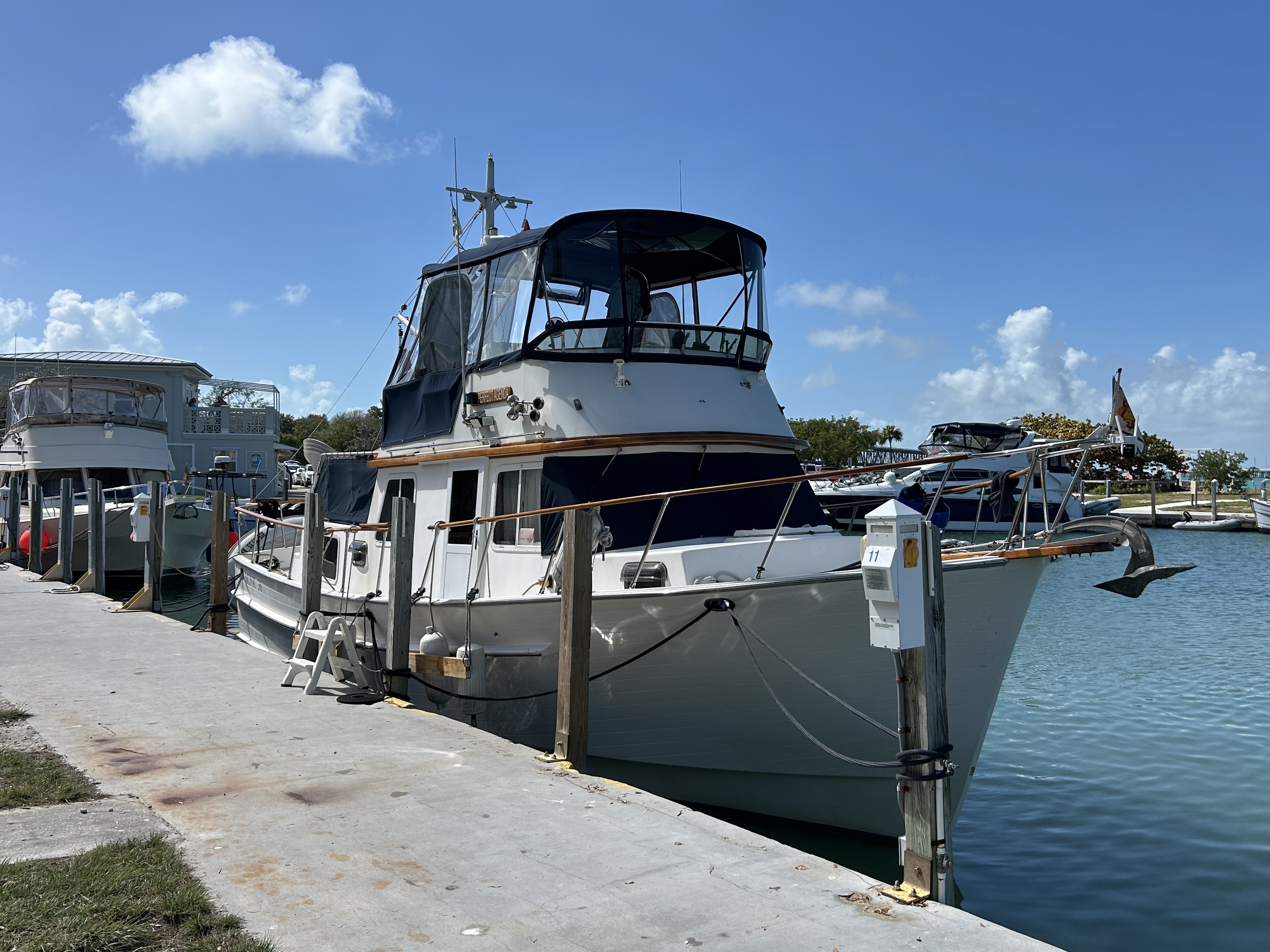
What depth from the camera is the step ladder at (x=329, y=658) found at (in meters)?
9.11

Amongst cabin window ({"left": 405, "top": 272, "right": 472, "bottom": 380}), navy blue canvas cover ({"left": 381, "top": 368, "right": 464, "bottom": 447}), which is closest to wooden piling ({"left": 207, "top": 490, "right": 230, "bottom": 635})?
navy blue canvas cover ({"left": 381, "top": 368, "right": 464, "bottom": 447})

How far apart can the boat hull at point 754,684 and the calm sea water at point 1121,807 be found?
436 millimetres

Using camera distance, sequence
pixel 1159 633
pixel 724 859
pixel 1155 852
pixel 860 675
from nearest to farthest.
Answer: pixel 724 859 → pixel 860 675 → pixel 1155 852 → pixel 1159 633

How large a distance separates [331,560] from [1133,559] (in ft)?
29.8

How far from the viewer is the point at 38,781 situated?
591 cm

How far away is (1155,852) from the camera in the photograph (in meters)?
8.02

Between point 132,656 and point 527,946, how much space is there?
8.50 metres

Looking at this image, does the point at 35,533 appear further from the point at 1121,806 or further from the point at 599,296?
the point at 1121,806

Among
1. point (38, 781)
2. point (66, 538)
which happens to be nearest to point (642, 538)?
point (38, 781)

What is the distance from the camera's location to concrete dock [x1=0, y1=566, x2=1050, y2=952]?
13.4 ft

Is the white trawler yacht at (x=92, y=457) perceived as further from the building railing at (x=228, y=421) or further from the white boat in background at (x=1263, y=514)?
the white boat in background at (x=1263, y=514)

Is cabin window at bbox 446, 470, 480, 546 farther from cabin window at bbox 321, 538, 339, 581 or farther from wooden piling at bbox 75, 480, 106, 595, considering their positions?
wooden piling at bbox 75, 480, 106, 595

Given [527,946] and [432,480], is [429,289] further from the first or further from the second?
[527,946]

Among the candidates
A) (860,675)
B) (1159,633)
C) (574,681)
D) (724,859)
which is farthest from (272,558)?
(1159,633)
